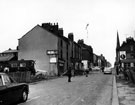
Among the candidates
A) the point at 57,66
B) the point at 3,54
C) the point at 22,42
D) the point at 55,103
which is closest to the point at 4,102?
the point at 55,103

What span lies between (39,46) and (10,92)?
39446 millimetres

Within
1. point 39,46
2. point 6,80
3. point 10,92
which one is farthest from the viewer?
point 39,46

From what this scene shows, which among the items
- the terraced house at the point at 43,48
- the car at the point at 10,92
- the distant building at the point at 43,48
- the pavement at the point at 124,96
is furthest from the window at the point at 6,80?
the distant building at the point at 43,48

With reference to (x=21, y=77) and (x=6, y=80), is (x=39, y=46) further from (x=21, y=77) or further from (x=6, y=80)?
(x=6, y=80)

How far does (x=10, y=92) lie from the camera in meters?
9.55

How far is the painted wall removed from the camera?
47844mm

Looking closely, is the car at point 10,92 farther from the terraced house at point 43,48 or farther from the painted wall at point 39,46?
the painted wall at point 39,46

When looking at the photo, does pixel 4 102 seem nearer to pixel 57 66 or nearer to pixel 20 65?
pixel 20 65

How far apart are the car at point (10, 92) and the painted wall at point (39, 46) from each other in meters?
36.4

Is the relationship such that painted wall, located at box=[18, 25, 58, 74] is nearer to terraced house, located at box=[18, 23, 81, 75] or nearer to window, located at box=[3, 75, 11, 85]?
terraced house, located at box=[18, 23, 81, 75]

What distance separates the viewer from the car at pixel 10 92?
895cm

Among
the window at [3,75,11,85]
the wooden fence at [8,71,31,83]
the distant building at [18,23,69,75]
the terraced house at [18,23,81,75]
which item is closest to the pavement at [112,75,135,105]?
the window at [3,75,11,85]

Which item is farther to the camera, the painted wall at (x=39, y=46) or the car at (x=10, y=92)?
the painted wall at (x=39, y=46)

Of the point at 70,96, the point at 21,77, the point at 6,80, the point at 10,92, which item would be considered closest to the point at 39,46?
the point at 21,77
